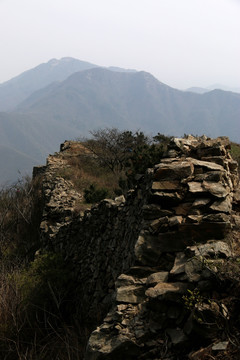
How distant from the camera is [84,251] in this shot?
420 inches

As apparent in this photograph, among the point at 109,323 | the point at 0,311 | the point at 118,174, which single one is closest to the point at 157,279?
the point at 109,323

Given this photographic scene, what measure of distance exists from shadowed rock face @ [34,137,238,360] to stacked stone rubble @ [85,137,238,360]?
0.04ft

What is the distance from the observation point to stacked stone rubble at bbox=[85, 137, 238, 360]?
4.36m

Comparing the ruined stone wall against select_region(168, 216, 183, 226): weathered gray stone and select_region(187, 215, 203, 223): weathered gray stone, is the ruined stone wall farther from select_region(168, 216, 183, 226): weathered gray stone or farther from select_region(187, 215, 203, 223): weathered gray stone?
select_region(187, 215, 203, 223): weathered gray stone

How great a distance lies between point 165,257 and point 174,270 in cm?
69

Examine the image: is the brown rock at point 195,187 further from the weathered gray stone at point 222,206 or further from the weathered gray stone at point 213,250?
the weathered gray stone at point 213,250

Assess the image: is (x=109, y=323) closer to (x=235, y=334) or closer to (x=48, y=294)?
(x=235, y=334)

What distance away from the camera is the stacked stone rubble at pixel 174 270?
4.36 m

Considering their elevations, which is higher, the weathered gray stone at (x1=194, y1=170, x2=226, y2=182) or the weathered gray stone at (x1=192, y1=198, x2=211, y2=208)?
the weathered gray stone at (x1=194, y1=170, x2=226, y2=182)

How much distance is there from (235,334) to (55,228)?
1091 cm

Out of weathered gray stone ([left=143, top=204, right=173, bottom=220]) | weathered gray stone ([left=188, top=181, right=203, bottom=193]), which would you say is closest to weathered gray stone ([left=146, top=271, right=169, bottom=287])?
weathered gray stone ([left=143, top=204, right=173, bottom=220])

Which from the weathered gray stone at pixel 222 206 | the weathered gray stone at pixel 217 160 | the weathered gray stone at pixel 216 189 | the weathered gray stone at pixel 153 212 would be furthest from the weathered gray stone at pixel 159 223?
the weathered gray stone at pixel 217 160

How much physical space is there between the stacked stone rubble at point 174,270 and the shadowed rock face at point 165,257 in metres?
0.01

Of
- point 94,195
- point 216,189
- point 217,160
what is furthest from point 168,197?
point 94,195
